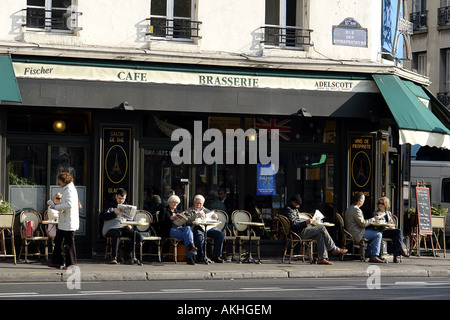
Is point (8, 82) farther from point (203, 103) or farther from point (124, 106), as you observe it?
point (203, 103)

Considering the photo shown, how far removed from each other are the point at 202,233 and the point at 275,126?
309 centimetres

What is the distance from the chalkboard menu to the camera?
65.8ft

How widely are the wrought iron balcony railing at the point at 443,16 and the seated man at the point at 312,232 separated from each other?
20.5 meters

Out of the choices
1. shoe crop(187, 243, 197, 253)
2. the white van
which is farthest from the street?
the white van

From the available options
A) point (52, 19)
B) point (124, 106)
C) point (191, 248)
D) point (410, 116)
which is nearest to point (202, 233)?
point (191, 248)

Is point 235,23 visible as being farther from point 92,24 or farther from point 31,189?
point 31,189

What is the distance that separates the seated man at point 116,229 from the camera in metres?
16.6

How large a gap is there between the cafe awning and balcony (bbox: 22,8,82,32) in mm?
6390

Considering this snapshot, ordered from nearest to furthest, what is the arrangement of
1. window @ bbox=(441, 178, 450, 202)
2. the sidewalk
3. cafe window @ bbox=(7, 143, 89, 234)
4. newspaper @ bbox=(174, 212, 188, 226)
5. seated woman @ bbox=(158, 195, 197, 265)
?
1. the sidewalk
2. seated woman @ bbox=(158, 195, 197, 265)
3. newspaper @ bbox=(174, 212, 188, 226)
4. cafe window @ bbox=(7, 143, 89, 234)
5. window @ bbox=(441, 178, 450, 202)

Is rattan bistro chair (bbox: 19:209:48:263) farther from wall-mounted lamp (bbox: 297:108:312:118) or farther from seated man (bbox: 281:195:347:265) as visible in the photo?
wall-mounted lamp (bbox: 297:108:312:118)

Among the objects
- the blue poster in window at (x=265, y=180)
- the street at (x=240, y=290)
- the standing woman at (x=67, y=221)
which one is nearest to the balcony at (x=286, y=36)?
the blue poster in window at (x=265, y=180)

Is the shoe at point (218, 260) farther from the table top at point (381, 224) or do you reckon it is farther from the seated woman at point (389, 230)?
the seated woman at point (389, 230)

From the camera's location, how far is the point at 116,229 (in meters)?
16.7

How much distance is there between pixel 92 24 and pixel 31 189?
11.3 feet
